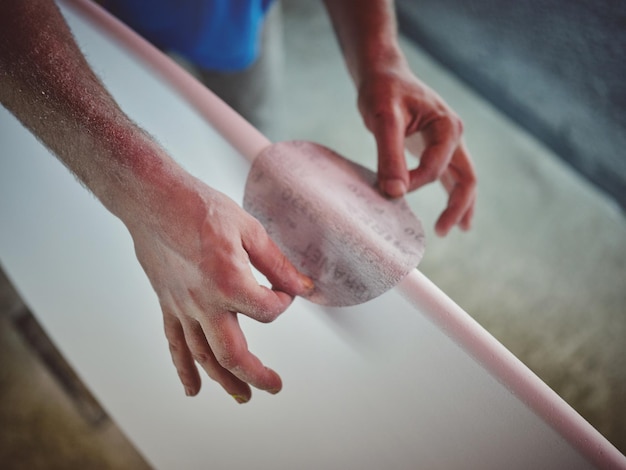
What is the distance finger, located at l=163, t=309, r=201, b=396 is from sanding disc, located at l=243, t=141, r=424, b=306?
0.38 feet

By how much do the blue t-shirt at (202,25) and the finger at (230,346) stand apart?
1.52 feet

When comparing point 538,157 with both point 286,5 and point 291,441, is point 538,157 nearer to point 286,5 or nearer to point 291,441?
point 286,5

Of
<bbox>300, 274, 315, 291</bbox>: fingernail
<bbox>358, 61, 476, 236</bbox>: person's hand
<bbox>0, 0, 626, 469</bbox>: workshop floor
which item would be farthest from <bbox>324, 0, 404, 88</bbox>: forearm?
<bbox>0, 0, 626, 469</bbox>: workshop floor

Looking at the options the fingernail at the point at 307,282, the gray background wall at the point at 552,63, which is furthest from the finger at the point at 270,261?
the gray background wall at the point at 552,63

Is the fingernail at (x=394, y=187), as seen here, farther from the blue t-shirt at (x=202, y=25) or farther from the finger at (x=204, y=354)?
the blue t-shirt at (x=202, y=25)

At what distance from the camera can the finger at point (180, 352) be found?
409 millimetres

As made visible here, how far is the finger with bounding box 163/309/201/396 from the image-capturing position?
41 centimetres

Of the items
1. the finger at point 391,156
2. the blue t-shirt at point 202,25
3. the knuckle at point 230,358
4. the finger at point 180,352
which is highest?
the blue t-shirt at point 202,25

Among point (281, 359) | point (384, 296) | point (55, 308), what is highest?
point (384, 296)

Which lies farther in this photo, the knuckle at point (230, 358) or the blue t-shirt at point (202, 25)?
the blue t-shirt at point (202, 25)

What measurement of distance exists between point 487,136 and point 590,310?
0.46 meters

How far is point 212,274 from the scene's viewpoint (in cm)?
35

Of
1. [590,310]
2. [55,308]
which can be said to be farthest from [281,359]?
[590,310]

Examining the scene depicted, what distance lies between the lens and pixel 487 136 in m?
1.21
